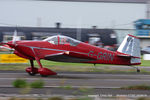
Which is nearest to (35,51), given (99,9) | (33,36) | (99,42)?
(33,36)

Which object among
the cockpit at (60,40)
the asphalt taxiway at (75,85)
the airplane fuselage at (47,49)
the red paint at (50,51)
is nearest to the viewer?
the asphalt taxiway at (75,85)

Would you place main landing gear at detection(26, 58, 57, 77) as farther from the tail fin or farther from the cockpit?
the tail fin

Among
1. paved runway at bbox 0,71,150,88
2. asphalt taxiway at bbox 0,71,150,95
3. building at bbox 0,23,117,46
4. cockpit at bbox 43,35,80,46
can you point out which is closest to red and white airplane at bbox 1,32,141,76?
cockpit at bbox 43,35,80,46

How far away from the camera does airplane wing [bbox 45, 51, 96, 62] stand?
1493 cm

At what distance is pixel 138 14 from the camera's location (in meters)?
62.8

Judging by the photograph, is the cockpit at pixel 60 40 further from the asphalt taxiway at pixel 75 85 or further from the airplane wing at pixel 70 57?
the asphalt taxiway at pixel 75 85

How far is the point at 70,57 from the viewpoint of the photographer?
1532cm

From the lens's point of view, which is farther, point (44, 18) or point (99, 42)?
point (44, 18)

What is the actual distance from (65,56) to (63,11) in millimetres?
44705

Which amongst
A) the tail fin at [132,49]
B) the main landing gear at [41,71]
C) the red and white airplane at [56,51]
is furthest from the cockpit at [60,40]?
the tail fin at [132,49]

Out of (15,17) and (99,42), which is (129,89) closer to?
(99,42)

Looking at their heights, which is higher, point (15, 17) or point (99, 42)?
point (15, 17)

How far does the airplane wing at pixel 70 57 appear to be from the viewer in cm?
1493

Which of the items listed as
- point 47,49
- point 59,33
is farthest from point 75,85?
point 59,33
